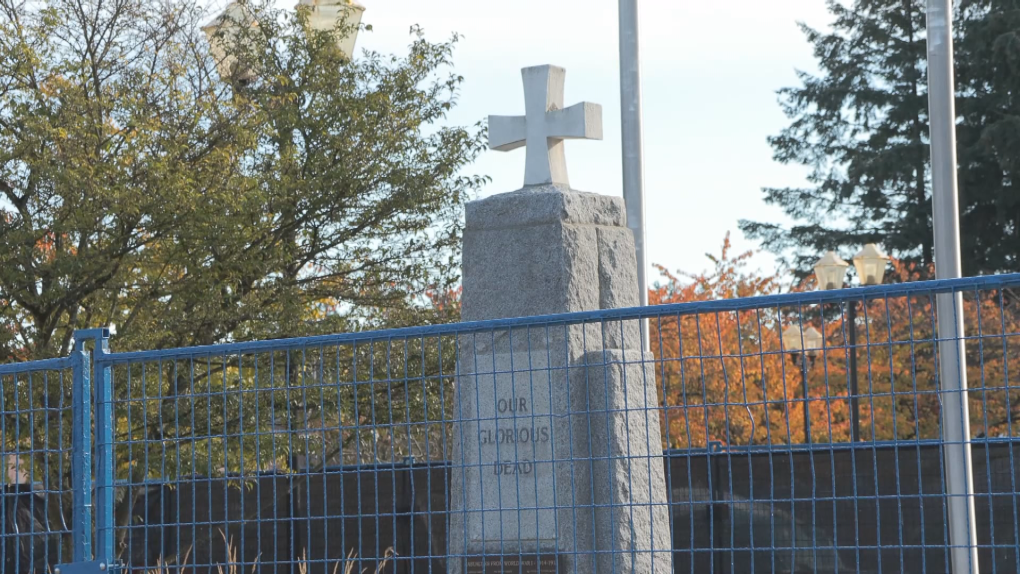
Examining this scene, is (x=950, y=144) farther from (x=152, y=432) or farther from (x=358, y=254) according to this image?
(x=152, y=432)

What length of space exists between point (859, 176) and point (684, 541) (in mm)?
25372

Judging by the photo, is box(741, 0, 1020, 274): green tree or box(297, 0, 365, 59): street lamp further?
box(741, 0, 1020, 274): green tree

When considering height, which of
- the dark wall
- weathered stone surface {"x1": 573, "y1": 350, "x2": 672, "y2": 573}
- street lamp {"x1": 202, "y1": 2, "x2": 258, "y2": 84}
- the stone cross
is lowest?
the dark wall

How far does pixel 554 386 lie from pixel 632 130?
509 cm

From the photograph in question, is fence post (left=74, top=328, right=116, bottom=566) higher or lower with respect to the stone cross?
lower

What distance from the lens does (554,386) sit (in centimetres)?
656

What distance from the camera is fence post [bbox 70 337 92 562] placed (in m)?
5.58

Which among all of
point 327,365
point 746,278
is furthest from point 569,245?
point 746,278

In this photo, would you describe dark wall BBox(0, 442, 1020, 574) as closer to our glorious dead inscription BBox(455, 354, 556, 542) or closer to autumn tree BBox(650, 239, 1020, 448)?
our glorious dead inscription BBox(455, 354, 556, 542)

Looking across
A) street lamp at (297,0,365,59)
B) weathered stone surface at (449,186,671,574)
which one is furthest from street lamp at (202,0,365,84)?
weathered stone surface at (449,186,671,574)

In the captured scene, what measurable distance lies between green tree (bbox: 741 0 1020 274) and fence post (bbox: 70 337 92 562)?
29.2 metres

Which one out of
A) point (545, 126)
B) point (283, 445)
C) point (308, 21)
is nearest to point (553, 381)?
point (545, 126)

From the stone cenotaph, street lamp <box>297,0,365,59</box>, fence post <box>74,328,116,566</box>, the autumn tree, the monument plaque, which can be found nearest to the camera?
fence post <box>74,328,116,566</box>

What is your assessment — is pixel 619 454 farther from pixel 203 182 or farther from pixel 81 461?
pixel 203 182
